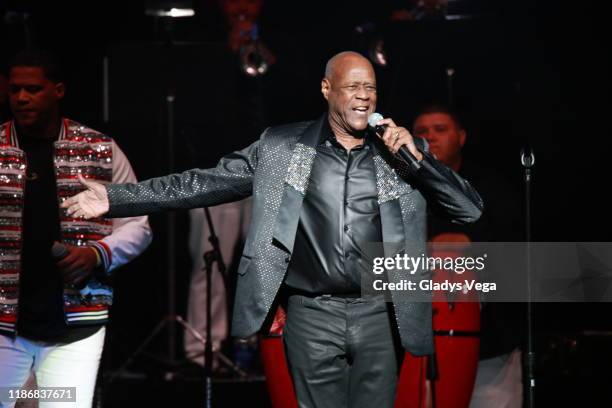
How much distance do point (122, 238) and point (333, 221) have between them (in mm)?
1166

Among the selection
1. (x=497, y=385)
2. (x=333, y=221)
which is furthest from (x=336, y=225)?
(x=497, y=385)

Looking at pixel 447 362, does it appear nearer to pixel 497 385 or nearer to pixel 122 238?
pixel 497 385

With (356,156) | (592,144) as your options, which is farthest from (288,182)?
(592,144)

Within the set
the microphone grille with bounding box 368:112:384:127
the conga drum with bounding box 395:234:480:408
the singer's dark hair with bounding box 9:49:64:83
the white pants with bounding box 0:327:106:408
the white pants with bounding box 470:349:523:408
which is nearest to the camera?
the microphone grille with bounding box 368:112:384:127

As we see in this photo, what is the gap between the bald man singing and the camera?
4.17m

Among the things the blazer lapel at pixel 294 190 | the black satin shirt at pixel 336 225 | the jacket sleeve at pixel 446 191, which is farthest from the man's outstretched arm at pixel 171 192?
the jacket sleeve at pixel 446 191

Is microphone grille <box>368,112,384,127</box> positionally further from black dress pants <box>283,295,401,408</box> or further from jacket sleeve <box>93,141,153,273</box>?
jacket sleeve <box>93,141,153,273</box>

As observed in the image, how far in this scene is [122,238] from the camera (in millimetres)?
4922

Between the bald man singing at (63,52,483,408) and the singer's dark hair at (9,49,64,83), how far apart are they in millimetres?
896

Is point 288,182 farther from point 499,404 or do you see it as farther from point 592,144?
point 592,144

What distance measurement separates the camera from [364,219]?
425cm

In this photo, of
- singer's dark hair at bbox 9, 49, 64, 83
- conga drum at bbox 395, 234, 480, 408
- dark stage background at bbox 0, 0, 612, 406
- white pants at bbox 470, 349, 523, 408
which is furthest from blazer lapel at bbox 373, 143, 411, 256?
dark stage background at bbox 0, 0, 612, 406

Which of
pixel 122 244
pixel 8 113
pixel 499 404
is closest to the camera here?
pixel 122 244

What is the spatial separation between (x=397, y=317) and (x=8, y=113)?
→ 3.80 metres
